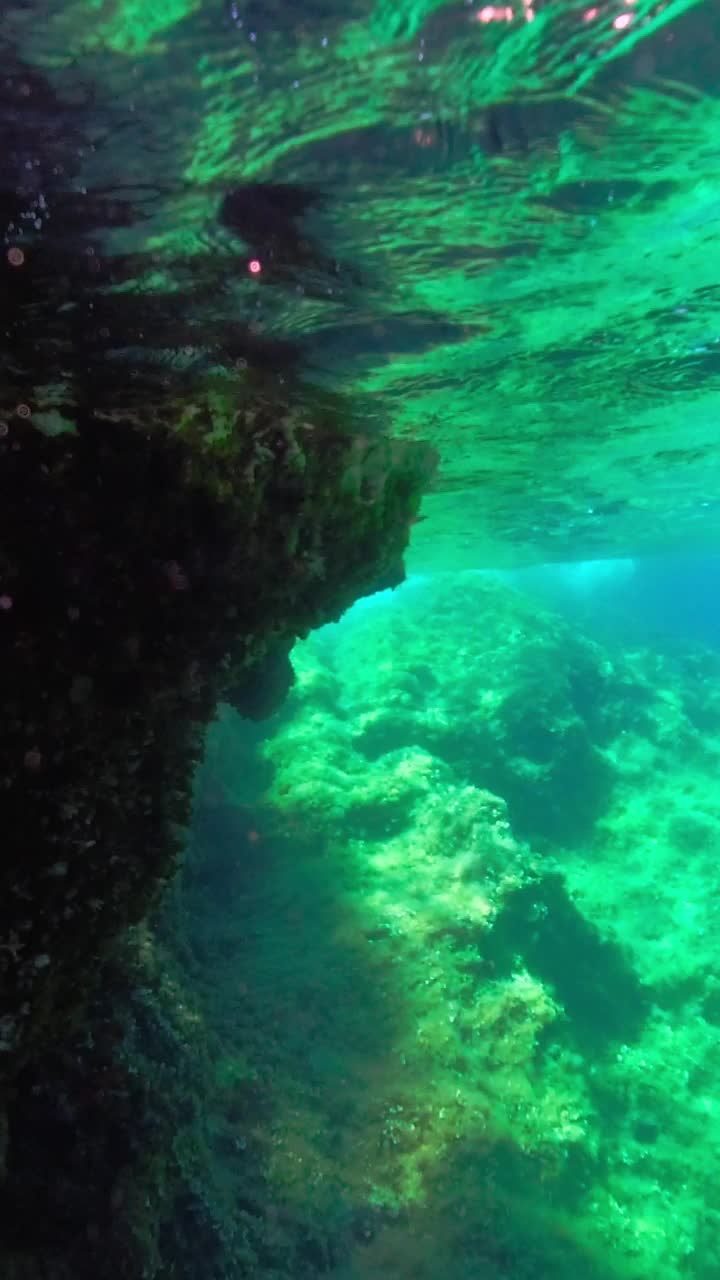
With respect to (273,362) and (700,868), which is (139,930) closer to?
(273,362)

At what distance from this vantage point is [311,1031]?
1161 centimetres

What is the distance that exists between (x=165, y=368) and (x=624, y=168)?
212 inches

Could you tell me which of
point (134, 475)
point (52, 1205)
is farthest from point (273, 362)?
point (52, 1205)

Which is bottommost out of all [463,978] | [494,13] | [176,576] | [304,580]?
[463,978]

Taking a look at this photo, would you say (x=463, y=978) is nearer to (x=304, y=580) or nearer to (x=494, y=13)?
(x=304, y=580)

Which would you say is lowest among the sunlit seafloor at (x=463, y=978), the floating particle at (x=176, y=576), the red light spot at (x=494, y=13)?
the sunlit seafloor at (x=463, y=978)

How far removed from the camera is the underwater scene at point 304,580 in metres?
4.45

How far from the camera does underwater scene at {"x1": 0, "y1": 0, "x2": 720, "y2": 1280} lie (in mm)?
4453

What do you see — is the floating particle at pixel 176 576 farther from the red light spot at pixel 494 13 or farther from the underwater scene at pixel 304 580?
the red light spot at pixel 494 13

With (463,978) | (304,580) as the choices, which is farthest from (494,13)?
(463,978)

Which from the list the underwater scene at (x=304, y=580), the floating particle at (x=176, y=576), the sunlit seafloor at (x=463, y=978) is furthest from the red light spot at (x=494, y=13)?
the sunlit seafloor at (x=463, y=978)

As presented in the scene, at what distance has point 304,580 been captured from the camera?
6113 mm

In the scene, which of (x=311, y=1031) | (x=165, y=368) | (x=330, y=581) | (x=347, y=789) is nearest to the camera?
(x=330, y=581)

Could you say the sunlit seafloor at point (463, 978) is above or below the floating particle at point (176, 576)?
below
